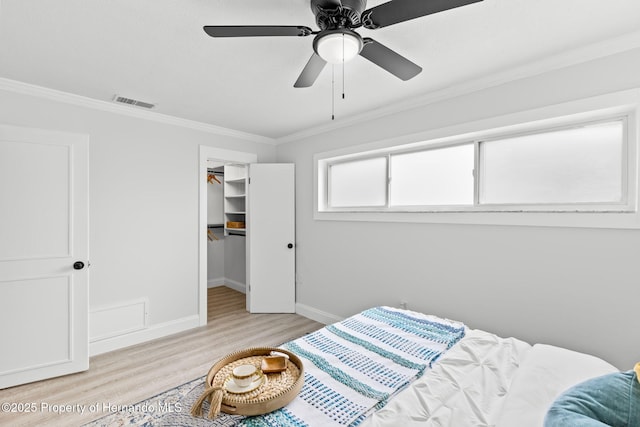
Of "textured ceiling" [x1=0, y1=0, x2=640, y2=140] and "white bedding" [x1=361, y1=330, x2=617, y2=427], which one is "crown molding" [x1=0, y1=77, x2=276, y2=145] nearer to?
"textured ceiling" [x1=0, y1=0, x2=640, y2=140]

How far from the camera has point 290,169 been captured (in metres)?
4.21

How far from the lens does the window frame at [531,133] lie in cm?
190

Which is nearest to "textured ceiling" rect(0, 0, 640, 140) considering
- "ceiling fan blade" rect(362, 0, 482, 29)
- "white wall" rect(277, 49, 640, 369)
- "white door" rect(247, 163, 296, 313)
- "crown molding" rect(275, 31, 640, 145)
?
"crown molding" rect(275, 31, 640, 145)

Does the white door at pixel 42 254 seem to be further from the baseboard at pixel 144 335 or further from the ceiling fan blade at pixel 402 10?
the ceiling fan blade at pixel 402 10

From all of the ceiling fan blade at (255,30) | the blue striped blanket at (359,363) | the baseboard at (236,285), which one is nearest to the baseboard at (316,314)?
the baseboard at (236,285)

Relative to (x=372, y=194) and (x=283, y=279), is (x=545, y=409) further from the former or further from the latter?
(x=283, y=279)

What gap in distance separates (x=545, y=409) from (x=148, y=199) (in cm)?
361

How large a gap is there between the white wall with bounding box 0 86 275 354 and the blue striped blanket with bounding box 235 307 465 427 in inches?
93.3

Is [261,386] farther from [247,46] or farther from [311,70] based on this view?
[247,46]

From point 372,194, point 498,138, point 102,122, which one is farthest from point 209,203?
point 498,138

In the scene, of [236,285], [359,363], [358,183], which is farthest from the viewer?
[236,285]

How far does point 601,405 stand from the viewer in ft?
3.36

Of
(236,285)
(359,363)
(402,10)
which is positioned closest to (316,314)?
(236,285)

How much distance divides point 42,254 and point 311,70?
8.54ft
